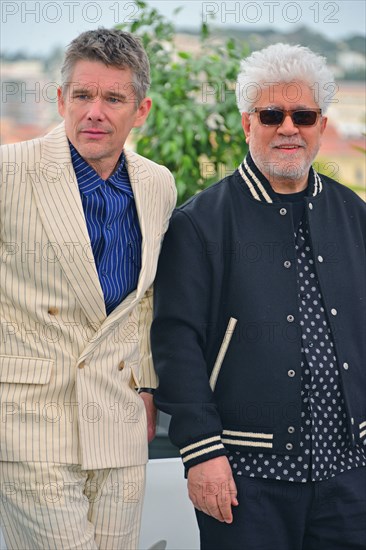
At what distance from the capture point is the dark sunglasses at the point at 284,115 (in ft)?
7.73

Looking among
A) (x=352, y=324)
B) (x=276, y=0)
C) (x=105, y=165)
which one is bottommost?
(x=352, y=324)

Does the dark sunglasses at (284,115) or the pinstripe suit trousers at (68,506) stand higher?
the dark sunglasses at (284,115)

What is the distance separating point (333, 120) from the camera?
4539 millimetres

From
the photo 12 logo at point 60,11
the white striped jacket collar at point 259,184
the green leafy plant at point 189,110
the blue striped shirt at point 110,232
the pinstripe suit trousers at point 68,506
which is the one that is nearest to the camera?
the pinstripe suit trousers at point 68,506

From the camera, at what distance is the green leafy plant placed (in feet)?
13.1

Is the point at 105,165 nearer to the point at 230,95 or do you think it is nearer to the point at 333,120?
the point at 230,95

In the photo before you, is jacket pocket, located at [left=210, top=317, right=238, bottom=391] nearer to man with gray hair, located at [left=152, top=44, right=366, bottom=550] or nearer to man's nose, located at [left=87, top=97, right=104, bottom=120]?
man with gray hair, located at [left=152, top=44, right=366, bottom=550]

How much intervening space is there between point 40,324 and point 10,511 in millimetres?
438

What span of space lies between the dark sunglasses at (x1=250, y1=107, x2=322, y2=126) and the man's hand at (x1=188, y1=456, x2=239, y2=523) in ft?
2.76

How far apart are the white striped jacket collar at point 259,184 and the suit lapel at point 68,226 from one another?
0.51 metres

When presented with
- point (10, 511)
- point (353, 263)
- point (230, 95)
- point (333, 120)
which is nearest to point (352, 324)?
point (353, 263)

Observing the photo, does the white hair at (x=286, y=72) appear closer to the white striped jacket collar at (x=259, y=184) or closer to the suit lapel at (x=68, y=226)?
the white striped jacket collar at (x=259, y=184)

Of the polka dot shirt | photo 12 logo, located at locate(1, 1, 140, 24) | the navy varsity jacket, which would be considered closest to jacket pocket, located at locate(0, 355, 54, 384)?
the navy varsity jacket

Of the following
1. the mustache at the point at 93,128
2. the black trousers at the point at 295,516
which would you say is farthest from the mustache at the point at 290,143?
the black trousers at the point at 295,516
